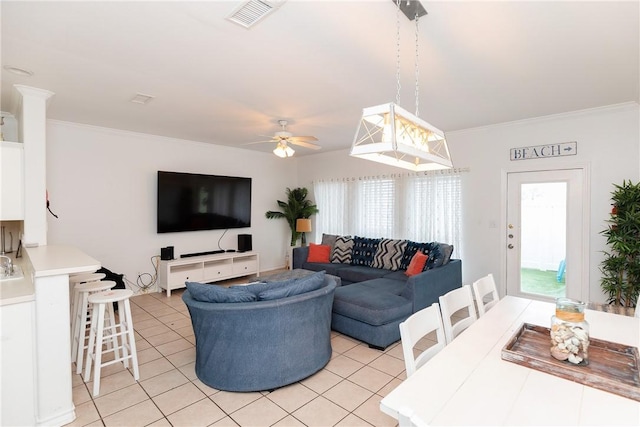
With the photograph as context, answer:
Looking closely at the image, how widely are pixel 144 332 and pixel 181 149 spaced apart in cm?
312

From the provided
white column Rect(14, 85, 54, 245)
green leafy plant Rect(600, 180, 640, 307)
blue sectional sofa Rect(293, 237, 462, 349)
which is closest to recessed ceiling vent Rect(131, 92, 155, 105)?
white column Rect(14, 85, 54, 245)

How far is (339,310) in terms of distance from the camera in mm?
3373

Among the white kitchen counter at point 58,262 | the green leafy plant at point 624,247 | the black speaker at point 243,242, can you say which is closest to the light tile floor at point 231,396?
the white kitchen counter at point 58,262

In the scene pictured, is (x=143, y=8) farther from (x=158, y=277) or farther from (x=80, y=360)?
(x=158, y=277)

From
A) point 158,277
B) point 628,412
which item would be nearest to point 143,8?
point 628,412

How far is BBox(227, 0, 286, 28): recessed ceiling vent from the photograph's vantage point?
177 cm

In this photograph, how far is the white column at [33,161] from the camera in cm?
296

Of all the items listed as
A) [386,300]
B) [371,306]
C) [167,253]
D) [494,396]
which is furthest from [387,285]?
[167,253]

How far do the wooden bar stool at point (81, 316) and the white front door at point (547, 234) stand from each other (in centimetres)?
478

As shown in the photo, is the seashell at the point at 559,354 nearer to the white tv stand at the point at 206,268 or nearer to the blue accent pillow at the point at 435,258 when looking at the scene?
the blue accent pillow at the point at 435,258

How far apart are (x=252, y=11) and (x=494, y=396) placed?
2245mm

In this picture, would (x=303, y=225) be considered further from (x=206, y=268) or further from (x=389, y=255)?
(x=389, y=255)

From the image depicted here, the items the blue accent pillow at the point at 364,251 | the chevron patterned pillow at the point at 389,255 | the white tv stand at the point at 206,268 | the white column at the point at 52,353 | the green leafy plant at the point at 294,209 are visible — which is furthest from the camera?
the green leafy plant at the point at 294,209

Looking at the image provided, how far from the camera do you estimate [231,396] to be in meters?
2.34
